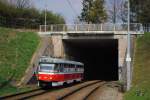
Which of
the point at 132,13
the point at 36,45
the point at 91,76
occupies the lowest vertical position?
the point at 91,76

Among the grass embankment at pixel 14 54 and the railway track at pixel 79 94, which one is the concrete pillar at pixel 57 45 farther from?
the railway track at pixel 79 94

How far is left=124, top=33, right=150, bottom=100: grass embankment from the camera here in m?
27.4

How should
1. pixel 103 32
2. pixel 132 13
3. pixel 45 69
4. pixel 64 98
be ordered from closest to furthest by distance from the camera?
pixel 64 98 → pixel 45 69 → pixel 103 32 → pixel 132 13

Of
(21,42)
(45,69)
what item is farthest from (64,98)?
(21,42)

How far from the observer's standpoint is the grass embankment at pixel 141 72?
27.4 meters

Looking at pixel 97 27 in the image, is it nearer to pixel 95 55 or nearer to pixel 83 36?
pixel 83 36

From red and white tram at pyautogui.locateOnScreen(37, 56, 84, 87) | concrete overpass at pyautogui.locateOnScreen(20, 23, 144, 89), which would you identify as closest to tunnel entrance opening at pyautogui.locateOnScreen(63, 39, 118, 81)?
concrete overpass at pyautogui.locateOnScreen(20, 23, 144, 89)

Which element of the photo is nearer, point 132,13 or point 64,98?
point 64,98

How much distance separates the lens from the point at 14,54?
45375 millimetres

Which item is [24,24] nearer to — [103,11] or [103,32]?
[103,32]

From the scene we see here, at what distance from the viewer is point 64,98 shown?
28797 mm

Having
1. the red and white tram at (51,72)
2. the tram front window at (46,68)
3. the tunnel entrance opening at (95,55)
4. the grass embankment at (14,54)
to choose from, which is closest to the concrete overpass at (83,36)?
the tunnel entrance opening at (95,55)

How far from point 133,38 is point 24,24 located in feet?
61.0

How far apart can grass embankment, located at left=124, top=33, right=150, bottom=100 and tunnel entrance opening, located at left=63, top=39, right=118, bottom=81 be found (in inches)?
204
